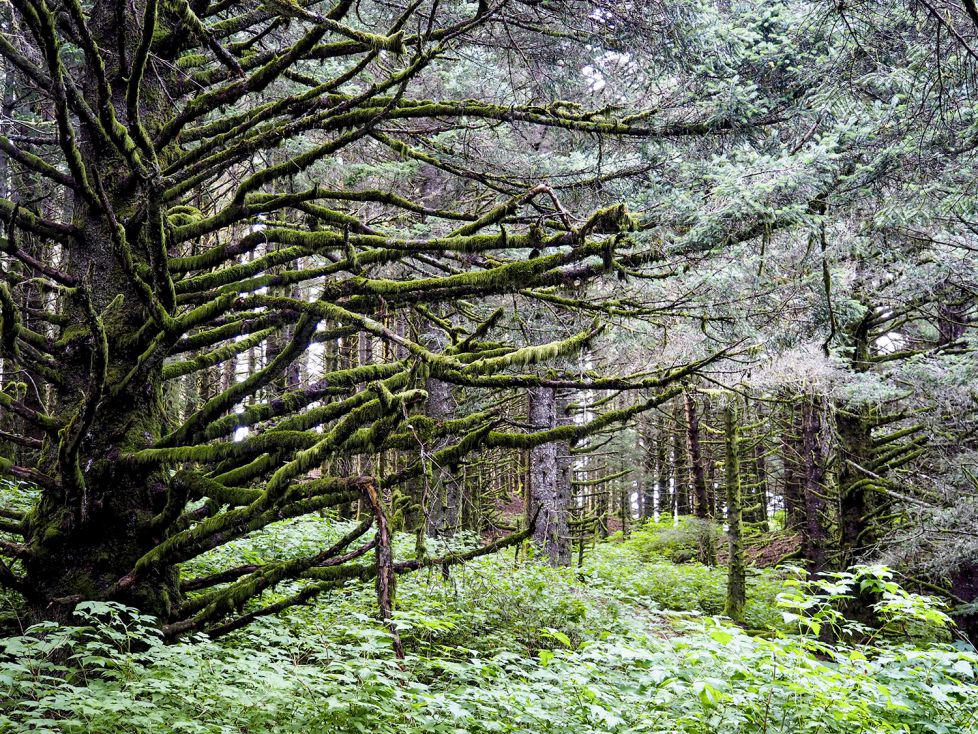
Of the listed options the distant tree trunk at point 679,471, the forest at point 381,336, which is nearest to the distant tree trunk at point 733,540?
the forest at point 381,336

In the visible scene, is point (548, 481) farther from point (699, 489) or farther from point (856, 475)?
point (699, 489)

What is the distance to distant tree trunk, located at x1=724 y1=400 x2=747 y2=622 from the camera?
12.0 meters

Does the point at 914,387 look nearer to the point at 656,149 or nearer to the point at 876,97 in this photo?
the point at 876,97

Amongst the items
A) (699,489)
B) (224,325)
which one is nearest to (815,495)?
(699,489)

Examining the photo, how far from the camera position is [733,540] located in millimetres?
12242

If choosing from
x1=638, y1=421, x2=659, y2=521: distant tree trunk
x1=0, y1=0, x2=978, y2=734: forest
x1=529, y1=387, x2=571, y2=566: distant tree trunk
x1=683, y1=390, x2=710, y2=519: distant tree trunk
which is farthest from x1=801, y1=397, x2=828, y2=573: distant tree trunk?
x1=638, y1=421, x2=659, y2=521: distant tree trunk

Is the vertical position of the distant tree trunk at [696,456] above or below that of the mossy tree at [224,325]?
below

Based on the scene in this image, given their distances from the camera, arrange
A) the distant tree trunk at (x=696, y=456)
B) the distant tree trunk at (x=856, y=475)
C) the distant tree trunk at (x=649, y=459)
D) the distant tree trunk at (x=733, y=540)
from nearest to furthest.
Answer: the distant tree trunk at (x=856, y=475), the distant tree trunk at (x=733, y=540), the distant tree trunk at (x=696, y=456), the distant tree trunk at (x=649, y=459)

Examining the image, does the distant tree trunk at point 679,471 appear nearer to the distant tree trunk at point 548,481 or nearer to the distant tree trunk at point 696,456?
the distant tree trunk at point 696,456

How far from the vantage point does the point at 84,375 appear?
4133mm

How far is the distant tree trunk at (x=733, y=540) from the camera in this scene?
12.0 meters

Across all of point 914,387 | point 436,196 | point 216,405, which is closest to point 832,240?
point 914,387

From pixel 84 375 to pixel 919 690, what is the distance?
5.51 meters

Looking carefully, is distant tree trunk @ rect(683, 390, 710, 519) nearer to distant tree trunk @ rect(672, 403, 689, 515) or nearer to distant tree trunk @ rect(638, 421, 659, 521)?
distant tree trunk @ rect(672, 403, 689, 515)
